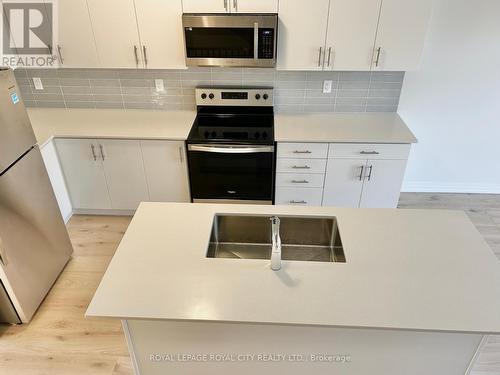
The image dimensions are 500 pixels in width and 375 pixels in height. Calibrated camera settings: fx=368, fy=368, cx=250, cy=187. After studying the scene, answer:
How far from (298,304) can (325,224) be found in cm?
61

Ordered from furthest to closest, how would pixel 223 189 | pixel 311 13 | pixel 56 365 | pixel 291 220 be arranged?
pixel 223 189
pixel 311 13
pixel 56 365
pixel 291 220

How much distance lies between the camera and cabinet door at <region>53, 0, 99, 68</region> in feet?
8.82

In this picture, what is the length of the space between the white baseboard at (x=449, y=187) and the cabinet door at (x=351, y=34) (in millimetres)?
1482

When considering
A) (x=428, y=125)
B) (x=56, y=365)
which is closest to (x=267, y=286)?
(x=56, y=365)

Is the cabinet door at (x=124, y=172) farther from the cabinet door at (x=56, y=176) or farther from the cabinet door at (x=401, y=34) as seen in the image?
the cabinet door at (x=401, y=34)

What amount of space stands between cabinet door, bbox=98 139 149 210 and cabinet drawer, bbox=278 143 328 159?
116 cm

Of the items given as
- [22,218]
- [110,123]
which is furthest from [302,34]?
[22,218]

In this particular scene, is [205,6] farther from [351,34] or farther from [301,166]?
[301,166]

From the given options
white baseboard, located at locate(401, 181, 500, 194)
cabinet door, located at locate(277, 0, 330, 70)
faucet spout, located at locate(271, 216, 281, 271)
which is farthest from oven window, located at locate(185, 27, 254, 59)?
white baseboard, located at locate(401, 181, 500, 194)

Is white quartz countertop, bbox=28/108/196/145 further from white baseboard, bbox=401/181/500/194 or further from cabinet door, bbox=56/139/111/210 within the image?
white baseboard, bbox=401/181/500/194

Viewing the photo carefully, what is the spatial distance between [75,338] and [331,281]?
1708 millimetres

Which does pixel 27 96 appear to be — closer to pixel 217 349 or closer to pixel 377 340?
pixel 217 349

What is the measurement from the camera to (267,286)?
5.04ft

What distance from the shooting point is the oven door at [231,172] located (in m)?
2.87
